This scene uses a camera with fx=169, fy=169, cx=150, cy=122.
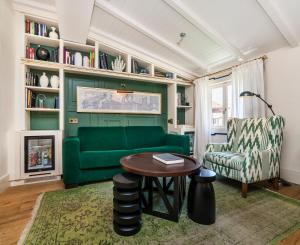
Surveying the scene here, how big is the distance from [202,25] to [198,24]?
6 cm

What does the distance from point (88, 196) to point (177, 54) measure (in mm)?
2957

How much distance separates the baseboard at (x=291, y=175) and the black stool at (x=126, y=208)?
2442 mm

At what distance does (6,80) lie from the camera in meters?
2.34

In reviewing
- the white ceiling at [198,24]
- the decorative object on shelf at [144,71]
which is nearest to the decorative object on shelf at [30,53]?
the white ceiling at [198,24]

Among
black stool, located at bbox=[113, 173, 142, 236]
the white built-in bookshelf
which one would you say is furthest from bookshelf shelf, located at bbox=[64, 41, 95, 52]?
black stool, located at bbox=[113, 173, 142, 236]

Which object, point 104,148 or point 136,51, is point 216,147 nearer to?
point 104,148

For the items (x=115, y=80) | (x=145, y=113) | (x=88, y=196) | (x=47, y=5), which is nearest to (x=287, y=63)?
(x=145, y=113)

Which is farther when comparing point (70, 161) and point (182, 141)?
point (182, 141)

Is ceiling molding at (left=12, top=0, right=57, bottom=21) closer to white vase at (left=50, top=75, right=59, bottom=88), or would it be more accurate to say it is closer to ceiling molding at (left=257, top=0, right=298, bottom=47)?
white vase at (left=50, top=75, right=59, bottom=88)

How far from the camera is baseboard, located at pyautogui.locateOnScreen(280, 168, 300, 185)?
8.04ft

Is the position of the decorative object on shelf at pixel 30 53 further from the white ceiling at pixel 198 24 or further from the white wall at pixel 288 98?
the white wall at pixel 288 98

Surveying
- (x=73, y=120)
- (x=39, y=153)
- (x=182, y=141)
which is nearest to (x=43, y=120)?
(x=73, y=120)

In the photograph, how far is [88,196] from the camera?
2016 mm

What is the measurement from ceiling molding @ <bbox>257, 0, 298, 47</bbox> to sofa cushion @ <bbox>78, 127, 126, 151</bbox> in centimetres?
270
